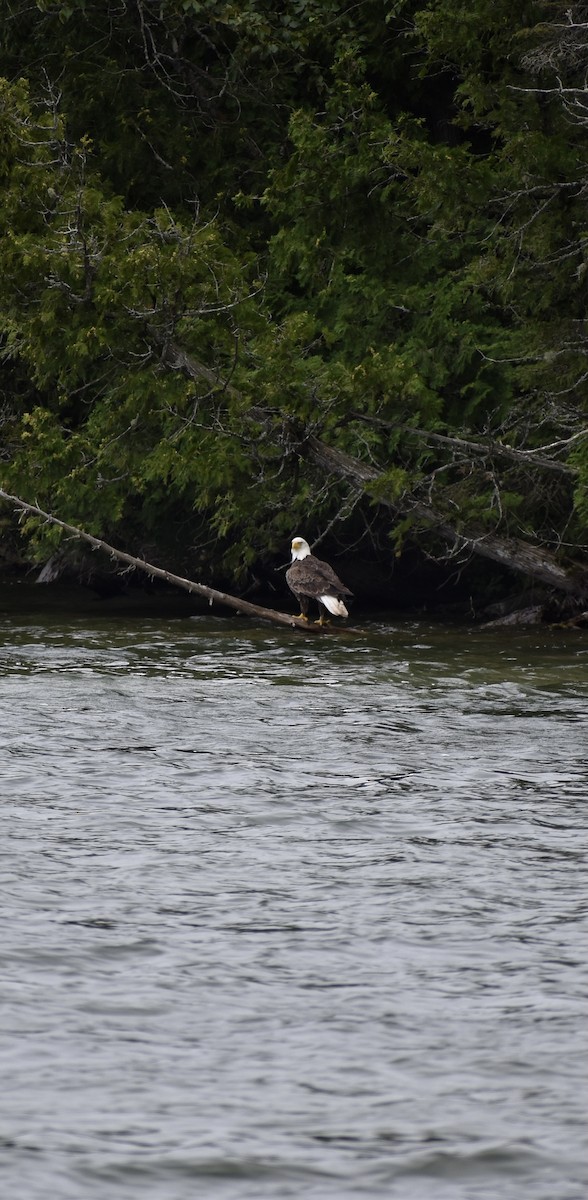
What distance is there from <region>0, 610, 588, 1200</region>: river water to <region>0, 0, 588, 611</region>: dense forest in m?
7.20

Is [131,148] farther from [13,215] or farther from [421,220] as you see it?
[421,220]

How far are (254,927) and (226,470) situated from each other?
13418 mm

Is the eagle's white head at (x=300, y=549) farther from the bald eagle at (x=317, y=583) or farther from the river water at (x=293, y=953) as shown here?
the river water at (x=293, y=953)

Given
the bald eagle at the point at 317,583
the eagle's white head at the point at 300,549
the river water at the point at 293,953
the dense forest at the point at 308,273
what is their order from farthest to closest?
the eagle's white head at the point at 300,549
the dense forest at the point at 308,273
the bald eagle at the point at 317,583
the river water at the point at 293,953

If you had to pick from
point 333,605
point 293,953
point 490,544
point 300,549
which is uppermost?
point 490,544

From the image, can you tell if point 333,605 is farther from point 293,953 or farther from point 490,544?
point 293,953

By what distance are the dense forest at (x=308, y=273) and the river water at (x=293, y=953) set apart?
7197mm

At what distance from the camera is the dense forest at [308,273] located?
772 inches

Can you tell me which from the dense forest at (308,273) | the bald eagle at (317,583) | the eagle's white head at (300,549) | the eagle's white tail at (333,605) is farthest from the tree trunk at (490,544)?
the eagle's white tail at (333,605)

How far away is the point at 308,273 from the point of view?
71.3 ft

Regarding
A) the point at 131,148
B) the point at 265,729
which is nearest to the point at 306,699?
the point at 265,729

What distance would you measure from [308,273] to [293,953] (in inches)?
630

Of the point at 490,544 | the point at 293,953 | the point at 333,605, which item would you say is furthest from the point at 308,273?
the point at 293,953

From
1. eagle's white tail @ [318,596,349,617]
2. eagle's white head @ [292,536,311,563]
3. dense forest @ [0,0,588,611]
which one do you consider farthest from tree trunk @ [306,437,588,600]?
eagle's white tail @ [318,596,349,617]
